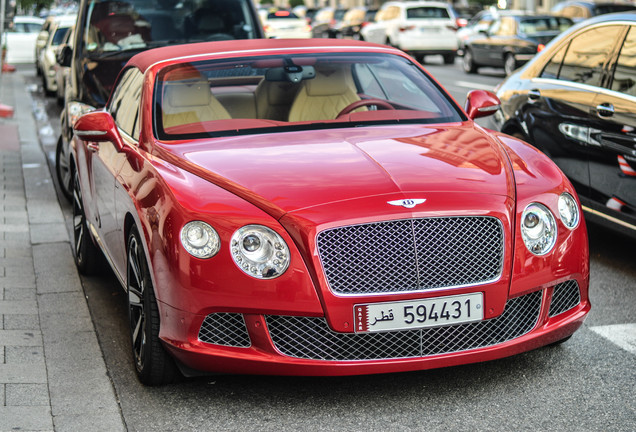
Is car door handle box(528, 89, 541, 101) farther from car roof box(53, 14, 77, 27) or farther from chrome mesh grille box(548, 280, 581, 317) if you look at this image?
car roof box(53, 14, 77, 27)

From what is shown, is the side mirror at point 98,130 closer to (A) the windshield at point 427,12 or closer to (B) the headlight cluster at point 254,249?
(B) the headlight cluster at point 254,249

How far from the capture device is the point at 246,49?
5781 millimetres

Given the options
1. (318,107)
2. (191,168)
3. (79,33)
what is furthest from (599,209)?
(79,33)

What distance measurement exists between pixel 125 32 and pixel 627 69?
510 cm

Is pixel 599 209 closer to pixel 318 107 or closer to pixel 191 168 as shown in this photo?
pixel 318 107

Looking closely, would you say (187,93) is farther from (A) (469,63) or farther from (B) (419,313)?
(A) (469,63)

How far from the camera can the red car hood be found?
424cm

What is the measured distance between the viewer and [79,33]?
991cm

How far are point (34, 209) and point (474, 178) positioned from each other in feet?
16.7

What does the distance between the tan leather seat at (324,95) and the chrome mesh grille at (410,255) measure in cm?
151

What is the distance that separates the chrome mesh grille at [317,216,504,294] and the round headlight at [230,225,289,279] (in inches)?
6.2

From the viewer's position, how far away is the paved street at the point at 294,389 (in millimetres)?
4121

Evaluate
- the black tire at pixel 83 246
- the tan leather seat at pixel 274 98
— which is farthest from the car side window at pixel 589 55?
the black tire at pixel 83 246

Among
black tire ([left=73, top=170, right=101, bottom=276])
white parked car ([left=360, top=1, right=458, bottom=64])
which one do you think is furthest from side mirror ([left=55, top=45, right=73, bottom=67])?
white parked car ([left=360, top=1, right=458, bottom=64])
